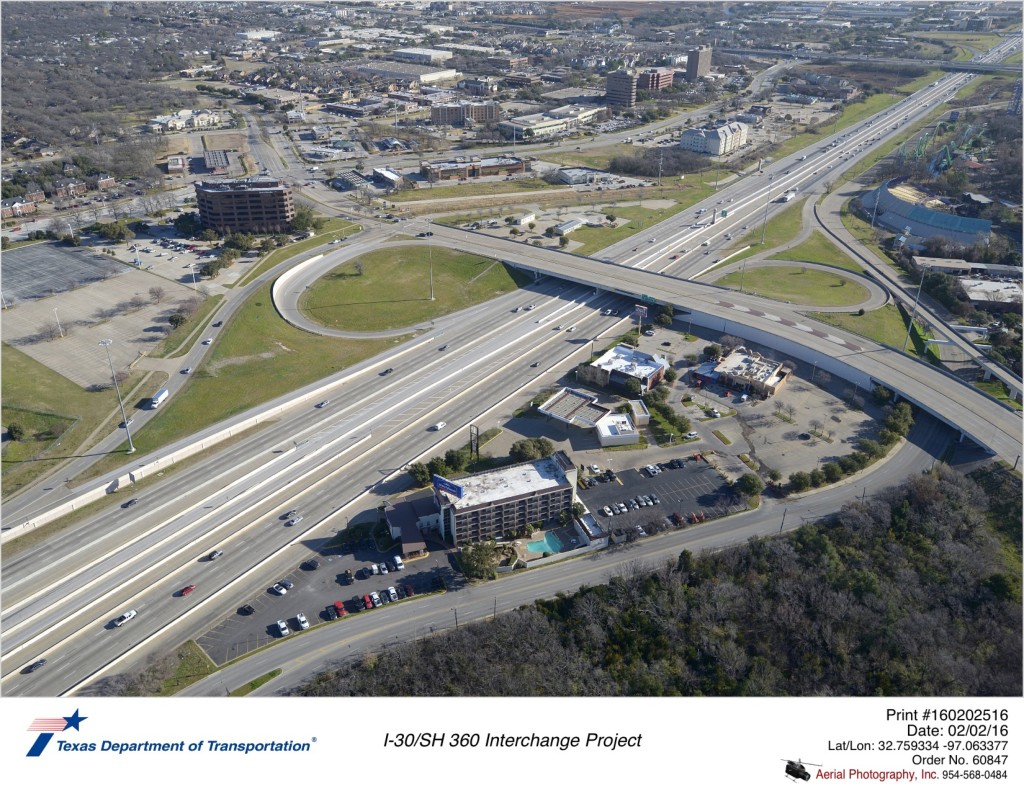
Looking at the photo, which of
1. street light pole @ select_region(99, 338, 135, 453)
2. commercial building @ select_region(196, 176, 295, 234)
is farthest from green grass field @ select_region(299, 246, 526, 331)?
street light pole @ select_region(99, 338, 135, 453)

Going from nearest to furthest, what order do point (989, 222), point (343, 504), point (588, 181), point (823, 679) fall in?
point (823, 679) → point (343, 504) → point (989, 222) → point (588, 181)

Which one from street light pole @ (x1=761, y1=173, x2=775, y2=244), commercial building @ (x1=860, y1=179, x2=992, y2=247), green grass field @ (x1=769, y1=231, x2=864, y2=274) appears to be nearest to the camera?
green grass field @ (x1=769, y1=231, x2=864, y2=274)

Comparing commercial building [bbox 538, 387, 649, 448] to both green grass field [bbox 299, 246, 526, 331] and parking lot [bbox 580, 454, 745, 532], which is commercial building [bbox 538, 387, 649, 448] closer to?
parking lot [bbox 580, 454, 745, 532]

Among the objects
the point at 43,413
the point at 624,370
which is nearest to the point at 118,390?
the point at 43,413

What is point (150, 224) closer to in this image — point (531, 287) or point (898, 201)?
point (531, 287)

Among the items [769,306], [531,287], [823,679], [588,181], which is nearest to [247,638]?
[823,679]

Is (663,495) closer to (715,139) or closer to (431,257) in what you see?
(431,257)
